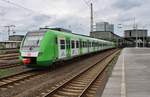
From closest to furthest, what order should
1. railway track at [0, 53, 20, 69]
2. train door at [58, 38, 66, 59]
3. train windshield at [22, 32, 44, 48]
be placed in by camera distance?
train windshield at [22, 32, 44, 48], train door at [58, 38, 66, 59], railway track at [0, 53, 20, 69]

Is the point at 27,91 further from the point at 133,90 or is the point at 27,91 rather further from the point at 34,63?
the point at 34,63

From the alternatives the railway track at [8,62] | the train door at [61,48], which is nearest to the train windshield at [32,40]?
the train door at [61,48]

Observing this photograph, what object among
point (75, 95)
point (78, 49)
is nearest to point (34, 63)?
point (75, 95)

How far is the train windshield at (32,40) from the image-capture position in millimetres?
18234

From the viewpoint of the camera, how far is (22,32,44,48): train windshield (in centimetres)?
1823

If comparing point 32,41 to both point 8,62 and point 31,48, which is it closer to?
point 31,48

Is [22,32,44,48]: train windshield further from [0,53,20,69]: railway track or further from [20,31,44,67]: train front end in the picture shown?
[0,53,20,69]: railway track

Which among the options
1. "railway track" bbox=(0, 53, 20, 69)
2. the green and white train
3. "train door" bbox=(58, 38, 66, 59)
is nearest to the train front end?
Answer: the green and white train

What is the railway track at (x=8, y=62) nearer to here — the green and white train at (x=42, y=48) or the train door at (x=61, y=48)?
the green and white train at (x=42, y=48)

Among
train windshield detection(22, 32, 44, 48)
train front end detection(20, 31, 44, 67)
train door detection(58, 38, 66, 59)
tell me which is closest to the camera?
train front end detection(20, 31, 44, 67)

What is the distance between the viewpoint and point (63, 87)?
1219cm

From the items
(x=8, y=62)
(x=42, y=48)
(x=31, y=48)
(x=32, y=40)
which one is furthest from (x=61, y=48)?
(x=8, y=62)

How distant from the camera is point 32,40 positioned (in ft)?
61.1

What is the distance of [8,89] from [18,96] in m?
1.72
